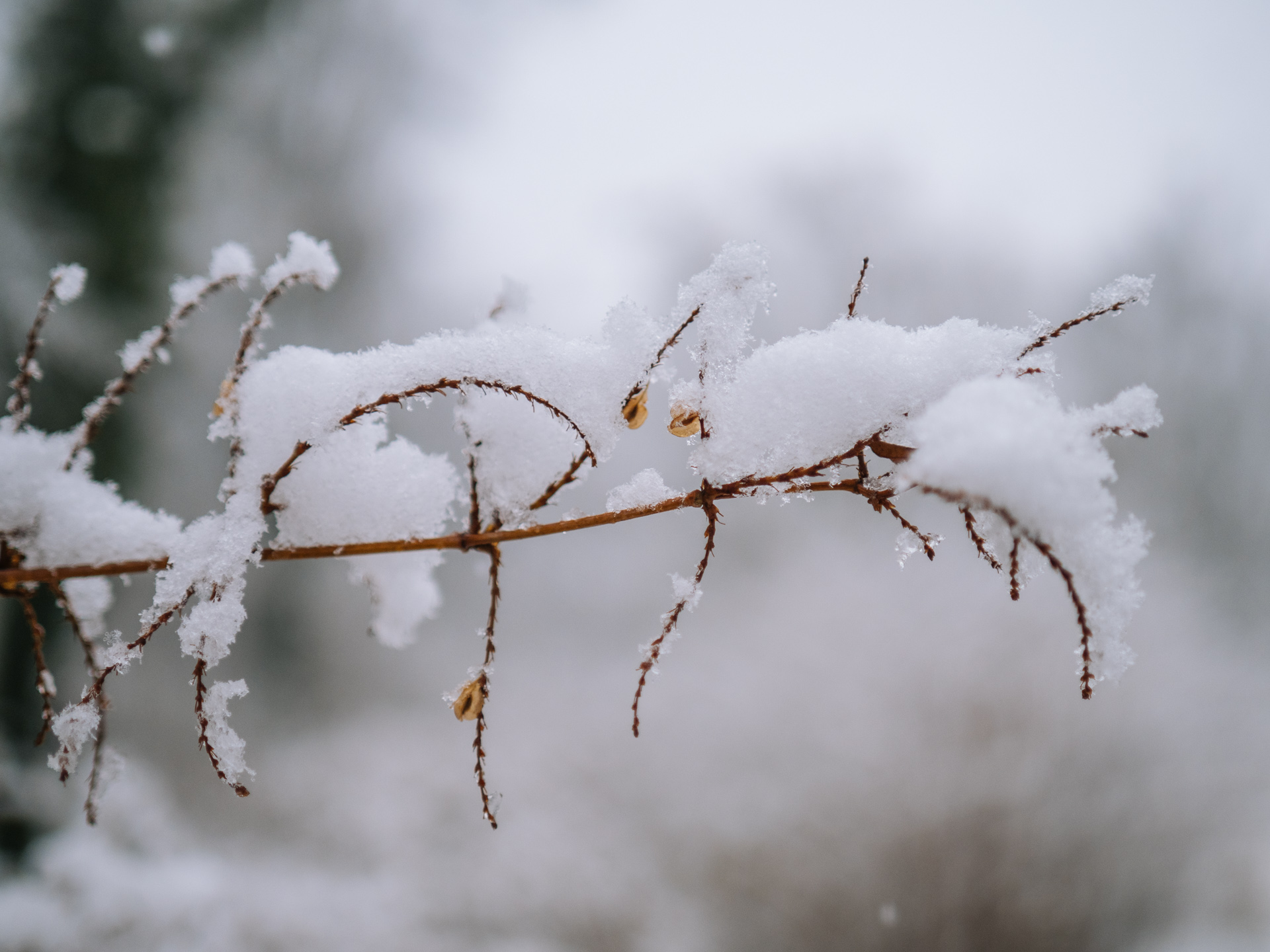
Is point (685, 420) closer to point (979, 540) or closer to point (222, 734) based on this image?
point (979, 540)

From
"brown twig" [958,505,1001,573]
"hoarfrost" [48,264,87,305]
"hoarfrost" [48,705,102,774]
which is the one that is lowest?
"hoarfrost" [48,705,102,774]

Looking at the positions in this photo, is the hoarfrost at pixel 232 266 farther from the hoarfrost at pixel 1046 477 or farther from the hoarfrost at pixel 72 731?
the hoarfrost at pixel 1046 477

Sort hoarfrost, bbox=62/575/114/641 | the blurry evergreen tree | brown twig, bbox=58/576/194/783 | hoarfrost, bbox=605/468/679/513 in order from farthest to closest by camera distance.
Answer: the blurry evergreen tree
hoarfrost, bbox=62/575/114/641
hoarfrost, bbox=605/468/679/513
brown twig, bbox=58/576/194/783

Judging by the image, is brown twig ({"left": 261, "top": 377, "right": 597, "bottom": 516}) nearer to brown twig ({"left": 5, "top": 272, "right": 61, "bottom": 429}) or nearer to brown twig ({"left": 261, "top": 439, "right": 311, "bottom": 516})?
brown twig ({"left": 261, "top": 439, "right": 311, "bottom": 516})

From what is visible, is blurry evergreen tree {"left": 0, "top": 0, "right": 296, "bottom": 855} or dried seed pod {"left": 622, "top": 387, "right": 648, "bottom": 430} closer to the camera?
dried seed pod {"left": 622, "top": 387, "right": 648, "bottom": 430}

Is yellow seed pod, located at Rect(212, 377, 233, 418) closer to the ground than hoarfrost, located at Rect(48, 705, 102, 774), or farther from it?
farther from it

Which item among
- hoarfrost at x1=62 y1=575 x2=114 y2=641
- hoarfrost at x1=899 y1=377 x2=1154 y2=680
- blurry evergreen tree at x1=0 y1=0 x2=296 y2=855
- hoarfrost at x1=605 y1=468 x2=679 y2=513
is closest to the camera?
hoarfrost at x1=899 y1=377 x2=1154 y2=680

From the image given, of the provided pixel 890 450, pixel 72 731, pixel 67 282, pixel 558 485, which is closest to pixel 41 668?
pixel 72 731

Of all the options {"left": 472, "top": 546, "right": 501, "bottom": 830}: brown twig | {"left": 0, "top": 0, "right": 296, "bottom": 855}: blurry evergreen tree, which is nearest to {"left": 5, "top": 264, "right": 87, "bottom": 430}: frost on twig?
{"left": 472, "top": 546, "right": 501, "bottom": 830}: brown twig

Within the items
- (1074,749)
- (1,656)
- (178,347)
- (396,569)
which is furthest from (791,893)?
(178,347)
